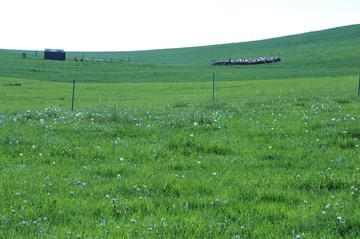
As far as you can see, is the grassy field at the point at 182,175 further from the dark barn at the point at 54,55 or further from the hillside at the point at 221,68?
the dark barn at the point at 54,55

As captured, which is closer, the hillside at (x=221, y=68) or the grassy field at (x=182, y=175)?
the grassy field at (x=182, y=175)

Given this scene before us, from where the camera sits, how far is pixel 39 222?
754 centimetres

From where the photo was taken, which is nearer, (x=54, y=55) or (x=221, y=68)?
(x=221, y=68)

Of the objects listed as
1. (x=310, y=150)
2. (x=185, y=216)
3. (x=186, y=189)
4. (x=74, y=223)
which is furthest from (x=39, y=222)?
A: (x=310, y=150)

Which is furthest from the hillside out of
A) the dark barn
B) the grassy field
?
the grassy field

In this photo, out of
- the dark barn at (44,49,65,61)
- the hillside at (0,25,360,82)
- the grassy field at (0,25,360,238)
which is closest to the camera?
the grassy field at (0,25,360,238)

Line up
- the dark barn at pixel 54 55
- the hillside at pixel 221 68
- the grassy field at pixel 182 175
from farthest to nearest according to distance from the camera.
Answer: the dark barn at pixel 54 55, the hillside at pixel 221 68, the grassy field at pixel 182 175

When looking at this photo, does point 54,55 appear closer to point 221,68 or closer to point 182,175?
point 221,68

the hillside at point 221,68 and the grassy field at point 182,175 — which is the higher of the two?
the hillside at point 221,68

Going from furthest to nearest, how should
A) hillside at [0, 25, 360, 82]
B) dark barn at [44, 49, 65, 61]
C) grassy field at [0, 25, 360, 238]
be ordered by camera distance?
dark barn at [44, 49, 65, 61]
hillside at [0, 25, 360, 82]
grassy field at [0, 25, 360, 238]

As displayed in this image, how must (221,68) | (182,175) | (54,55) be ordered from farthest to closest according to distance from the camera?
(54,55) → (221,68) → (182,175)

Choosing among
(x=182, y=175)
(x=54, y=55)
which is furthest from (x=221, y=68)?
(x=182, y=175)

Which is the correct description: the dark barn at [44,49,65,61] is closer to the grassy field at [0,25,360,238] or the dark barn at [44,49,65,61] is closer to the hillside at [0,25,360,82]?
the hillside at [0,25,360,82]

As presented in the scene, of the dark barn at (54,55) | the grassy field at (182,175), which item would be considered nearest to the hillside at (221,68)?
the dark barn at (54,55)
